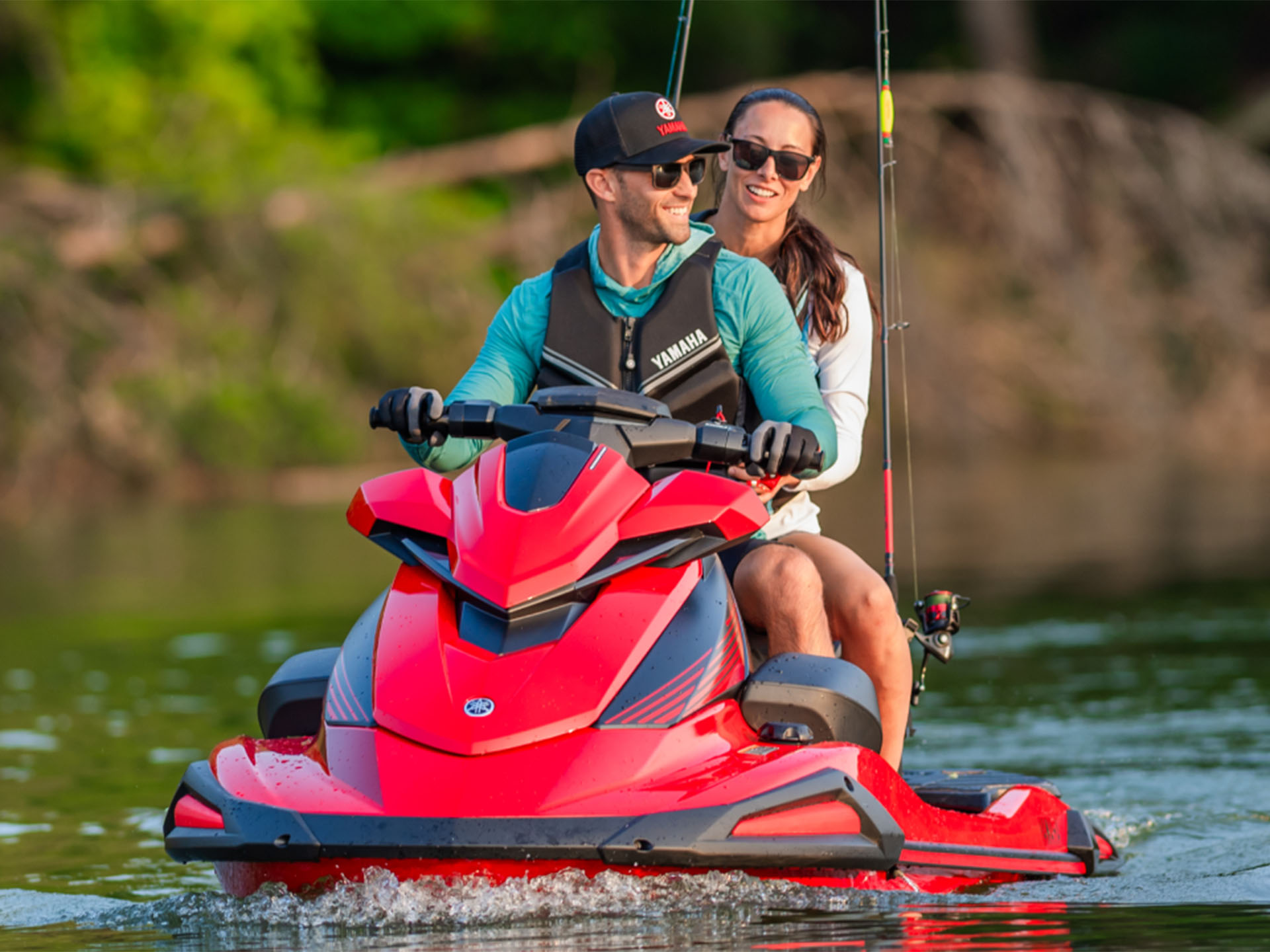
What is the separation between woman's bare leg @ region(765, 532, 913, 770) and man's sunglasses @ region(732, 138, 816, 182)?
103 cm

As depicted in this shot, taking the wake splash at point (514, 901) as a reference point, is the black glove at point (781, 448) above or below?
above

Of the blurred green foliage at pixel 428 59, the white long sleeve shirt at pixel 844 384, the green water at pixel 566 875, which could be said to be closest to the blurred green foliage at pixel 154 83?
the blurred green foliage at pixel 428 59

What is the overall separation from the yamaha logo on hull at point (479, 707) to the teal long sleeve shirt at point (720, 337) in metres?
0.89

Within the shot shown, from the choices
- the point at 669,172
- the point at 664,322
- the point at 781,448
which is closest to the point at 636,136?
the point at 669,172

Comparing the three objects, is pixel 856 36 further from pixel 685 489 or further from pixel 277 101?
pixel 685 489

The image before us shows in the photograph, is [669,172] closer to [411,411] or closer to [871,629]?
[411,411]

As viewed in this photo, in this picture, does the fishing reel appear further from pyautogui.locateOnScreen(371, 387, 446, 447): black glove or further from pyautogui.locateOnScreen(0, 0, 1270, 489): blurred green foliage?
pyautogui.locateOnScreen(0, 0, 1270, 489): blurred green foliage

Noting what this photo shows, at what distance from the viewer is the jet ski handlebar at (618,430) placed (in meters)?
3.97

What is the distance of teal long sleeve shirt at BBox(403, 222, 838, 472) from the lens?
4.44m

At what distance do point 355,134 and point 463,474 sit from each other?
2543 centimetres

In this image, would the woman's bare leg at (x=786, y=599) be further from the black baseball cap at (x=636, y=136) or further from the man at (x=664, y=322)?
A: the black baseball cap at (x=636, y=136)

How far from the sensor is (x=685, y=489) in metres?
3.89

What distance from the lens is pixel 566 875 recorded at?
354 centimetres

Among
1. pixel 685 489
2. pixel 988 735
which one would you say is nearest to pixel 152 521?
pixel 988 735
